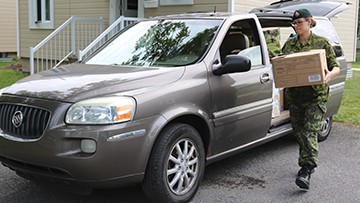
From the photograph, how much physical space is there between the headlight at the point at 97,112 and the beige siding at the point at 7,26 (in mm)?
19140

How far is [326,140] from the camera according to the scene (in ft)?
21.4

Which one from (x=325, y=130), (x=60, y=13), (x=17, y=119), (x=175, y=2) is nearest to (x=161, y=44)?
(x=17, y=119)

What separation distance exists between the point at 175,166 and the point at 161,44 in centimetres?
140

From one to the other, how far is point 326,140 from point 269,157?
1392 millimetres

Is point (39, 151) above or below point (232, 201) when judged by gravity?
above

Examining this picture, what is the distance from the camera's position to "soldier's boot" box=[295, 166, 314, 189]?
431 centimetres

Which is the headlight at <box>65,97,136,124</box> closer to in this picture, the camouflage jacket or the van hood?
the van hood

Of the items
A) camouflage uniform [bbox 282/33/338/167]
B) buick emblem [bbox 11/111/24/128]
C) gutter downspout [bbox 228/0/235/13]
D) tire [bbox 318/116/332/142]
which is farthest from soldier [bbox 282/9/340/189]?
gutter downspout [bbox 228/0/235/13]

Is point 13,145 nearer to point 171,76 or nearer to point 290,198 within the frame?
point 171,76

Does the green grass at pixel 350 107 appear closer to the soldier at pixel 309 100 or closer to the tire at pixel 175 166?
the soldier at pixel 309 100

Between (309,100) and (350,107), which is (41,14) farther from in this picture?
(309,100)

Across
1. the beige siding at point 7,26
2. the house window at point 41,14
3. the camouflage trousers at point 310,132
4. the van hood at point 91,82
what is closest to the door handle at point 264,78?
the camouflage trousers at point 310,132

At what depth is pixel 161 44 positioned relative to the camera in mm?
4613

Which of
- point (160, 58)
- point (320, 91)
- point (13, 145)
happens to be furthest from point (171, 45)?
point (13, 145)
